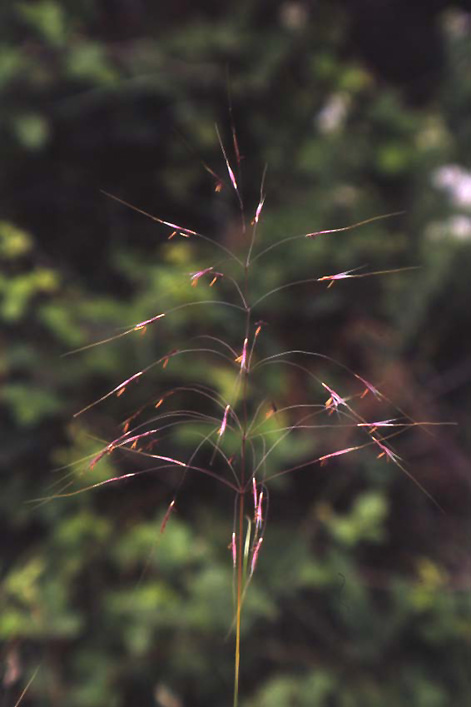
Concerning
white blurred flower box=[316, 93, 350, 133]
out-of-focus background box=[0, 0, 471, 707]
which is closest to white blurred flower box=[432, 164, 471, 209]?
out-of-focus background box=[0, 0, 471, 707]

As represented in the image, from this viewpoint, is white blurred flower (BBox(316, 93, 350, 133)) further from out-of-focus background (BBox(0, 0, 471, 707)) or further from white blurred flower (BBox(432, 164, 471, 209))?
white blurred flower (BBox(432, 164, 471, 209))

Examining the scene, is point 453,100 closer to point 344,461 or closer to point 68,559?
point 344,461

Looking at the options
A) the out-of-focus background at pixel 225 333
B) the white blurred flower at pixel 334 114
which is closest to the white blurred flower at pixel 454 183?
the out-of-focus background at pixel 225 333

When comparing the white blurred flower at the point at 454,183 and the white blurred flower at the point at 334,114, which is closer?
the white blurred flower at the point at 454,183

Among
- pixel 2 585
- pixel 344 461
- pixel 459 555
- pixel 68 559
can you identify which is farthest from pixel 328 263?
pixel 2 585

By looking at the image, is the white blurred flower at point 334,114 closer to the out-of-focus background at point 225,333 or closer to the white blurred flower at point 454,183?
the out-of-focus background at point 225,333

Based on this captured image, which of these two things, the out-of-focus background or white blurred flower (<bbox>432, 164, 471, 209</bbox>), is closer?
the out-of-focus background

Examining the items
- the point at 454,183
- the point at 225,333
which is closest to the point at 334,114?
the point at 454,183

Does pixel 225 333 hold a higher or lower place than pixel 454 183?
lower

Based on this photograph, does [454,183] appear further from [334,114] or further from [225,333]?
[225,333]
